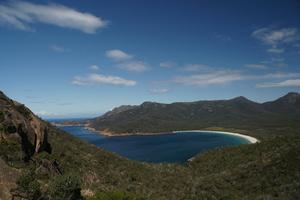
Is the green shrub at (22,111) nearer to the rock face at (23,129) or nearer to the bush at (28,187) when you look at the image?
the rock face at (23,129)

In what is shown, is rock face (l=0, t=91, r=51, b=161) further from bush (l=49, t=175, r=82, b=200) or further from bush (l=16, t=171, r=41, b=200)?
bush (l=16, t=171, r=41, b=200)

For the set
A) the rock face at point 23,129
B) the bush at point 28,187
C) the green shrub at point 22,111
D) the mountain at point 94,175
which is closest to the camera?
the bush at point 28,187

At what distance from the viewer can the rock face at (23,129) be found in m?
35.3

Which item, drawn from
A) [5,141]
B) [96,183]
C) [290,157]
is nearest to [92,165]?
[96,183]

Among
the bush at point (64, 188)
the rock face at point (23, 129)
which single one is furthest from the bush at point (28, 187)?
the rock face at point (23, 129)

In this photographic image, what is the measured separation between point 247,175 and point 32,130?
39.0m

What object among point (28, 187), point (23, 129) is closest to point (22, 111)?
point (23, 129)

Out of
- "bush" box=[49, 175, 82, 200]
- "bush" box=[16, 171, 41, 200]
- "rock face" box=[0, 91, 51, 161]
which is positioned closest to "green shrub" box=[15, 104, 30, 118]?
"rock face" box=[0, 91, 51, 161]

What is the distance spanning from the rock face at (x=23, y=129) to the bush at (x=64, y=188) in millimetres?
9524

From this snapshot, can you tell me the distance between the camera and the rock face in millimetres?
35281

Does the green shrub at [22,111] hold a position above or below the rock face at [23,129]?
above

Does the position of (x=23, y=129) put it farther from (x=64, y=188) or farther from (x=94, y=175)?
(x=94, y=175)

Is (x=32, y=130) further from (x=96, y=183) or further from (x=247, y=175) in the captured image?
(x=247, y=175)

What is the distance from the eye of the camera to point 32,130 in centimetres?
3947
